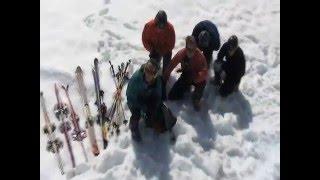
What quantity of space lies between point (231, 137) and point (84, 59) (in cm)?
267

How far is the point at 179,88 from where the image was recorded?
823 centimetres

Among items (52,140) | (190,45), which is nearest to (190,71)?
(190,45)

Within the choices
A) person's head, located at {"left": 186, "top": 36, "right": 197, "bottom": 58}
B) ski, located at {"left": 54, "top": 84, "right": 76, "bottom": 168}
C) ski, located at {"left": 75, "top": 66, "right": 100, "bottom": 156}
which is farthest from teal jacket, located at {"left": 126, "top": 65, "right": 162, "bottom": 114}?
ski, located at {"left": 54, "top": 84, "right": 76, "bottom": 168}

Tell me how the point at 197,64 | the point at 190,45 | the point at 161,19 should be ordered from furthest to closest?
the point at 161,19
the point at 197,64
the point at 190,45

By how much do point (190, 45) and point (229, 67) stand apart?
929 millimetres

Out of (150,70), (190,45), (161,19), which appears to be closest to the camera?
(150,70)

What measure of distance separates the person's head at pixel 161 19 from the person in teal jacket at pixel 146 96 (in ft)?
3.40

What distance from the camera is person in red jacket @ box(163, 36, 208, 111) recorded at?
25.9 feet

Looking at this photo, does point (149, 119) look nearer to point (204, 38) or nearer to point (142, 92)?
point (142, 92)

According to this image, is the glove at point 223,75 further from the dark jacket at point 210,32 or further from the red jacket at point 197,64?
the red jacket at point 197,64
